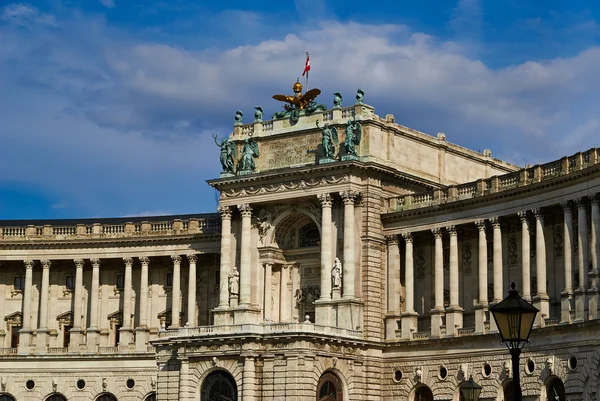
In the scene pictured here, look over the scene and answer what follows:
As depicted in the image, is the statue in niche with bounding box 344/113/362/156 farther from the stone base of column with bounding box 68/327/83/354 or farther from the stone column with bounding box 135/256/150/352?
the stone base of column with bounding box 68/327/83/354

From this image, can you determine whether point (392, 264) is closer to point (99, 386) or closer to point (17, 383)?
point (99, 386)

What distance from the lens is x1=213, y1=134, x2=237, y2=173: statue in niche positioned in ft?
313

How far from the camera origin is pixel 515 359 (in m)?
28.7

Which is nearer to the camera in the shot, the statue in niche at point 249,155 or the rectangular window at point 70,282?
the statue in niche at point 249,155

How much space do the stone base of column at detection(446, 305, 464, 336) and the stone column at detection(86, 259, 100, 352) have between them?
110 ft

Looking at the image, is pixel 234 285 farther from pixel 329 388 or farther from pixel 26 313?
pixel 26 313

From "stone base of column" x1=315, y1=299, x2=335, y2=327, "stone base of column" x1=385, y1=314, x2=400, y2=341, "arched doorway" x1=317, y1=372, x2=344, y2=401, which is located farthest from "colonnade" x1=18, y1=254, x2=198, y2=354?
"arched doorway" x1=317, y1=372, x2=344, y2=401

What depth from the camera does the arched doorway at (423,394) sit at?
8607cm

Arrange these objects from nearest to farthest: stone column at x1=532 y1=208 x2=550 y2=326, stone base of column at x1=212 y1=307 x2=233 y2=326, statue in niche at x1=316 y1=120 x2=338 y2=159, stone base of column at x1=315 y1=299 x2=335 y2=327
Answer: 1. stone column at x1=532 y1=208 x2=550 y2=326
2. stone base of column at x1=315 y1=299 x2=335 y2=327
3. statue in niche at x1=316 y1=120 x2=338 y2=159
4. stone base of column at x1=212 y1=307 x2=233 y2=326

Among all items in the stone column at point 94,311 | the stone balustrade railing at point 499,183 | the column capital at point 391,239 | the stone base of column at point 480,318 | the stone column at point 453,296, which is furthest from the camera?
the stone column at point 94,311

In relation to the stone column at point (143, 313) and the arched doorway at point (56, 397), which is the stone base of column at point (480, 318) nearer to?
the stone column at point (143, 313)

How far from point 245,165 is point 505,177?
21.8 m

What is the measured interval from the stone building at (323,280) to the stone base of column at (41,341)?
12cm

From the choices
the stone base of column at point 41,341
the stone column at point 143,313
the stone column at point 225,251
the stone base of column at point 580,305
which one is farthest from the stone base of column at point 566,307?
the stone base of column at point 41,341
